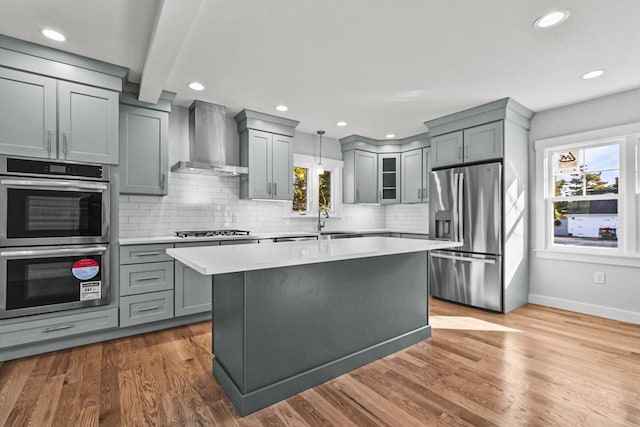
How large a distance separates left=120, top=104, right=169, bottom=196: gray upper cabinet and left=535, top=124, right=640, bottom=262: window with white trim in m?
4.68

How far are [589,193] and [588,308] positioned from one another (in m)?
1.38

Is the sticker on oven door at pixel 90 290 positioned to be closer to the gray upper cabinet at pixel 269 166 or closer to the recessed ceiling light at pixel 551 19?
the gray upper cabinet at pixel 269 166

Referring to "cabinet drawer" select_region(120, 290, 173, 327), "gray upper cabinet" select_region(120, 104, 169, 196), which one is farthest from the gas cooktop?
"cabinet drawer" select_region(120, 290, 173, 327)

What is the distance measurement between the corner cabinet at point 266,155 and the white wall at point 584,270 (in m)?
3.34

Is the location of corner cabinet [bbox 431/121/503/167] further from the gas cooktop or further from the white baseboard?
the gas cooktop

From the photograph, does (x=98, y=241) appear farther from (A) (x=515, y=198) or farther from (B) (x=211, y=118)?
(A) (x=515, y=198)

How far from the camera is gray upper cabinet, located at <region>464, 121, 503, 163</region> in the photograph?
392cm

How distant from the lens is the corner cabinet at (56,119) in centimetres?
260

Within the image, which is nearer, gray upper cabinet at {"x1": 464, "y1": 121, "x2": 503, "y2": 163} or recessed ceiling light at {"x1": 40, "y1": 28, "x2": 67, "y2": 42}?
recessed ceiling light at {"x1": 40, "y1": 28, "x2": 67, "y2": 42}

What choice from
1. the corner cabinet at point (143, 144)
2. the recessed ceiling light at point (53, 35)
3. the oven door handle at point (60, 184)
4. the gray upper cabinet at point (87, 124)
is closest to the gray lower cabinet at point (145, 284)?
the oven door handle at point (60, 184)

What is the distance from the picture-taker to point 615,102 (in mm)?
3633

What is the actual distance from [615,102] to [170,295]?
→ 5.37m

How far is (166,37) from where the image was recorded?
7.39 feet

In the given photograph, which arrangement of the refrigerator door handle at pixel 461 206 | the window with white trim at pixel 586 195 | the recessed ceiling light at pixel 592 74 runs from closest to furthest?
the recessed ceiling light at pixel 592 74, the window with white trim at pixel 586 195, the refrigerator door handle at pixel 461 206
